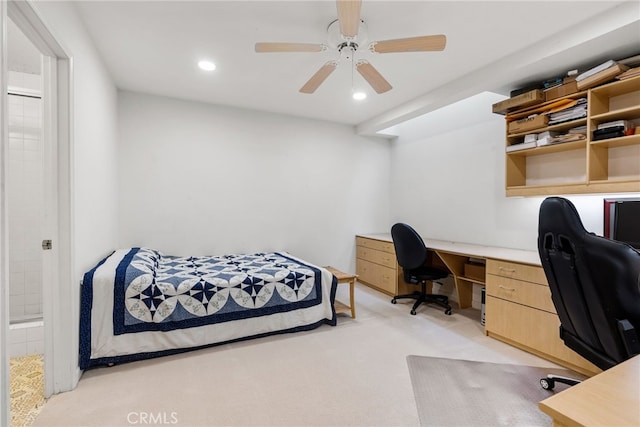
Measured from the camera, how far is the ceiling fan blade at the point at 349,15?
5.20ft

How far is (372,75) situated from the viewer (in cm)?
229

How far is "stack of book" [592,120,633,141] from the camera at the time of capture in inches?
87.7

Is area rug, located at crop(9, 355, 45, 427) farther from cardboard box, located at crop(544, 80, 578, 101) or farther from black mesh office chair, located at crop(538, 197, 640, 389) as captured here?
cardboard box, located at crop(544, 80, 578, 101)

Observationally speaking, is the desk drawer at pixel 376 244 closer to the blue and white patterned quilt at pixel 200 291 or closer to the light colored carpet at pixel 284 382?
the light colored carpet at pixel 284 382

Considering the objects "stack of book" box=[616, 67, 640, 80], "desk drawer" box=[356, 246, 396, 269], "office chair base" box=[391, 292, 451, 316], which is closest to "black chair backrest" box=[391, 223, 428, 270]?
"office chair base" box=[391, 292, 451, 316]

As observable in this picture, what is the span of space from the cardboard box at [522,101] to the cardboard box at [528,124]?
0.13 m

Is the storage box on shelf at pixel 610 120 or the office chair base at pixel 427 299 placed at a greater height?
the storage box on shelf at pixel 610 120

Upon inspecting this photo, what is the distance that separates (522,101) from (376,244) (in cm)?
238

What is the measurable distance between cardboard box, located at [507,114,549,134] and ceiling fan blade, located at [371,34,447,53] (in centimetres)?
138

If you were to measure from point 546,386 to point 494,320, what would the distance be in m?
0.79

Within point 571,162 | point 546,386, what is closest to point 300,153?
point 571,162

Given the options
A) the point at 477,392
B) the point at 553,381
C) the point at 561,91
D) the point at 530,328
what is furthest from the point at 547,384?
the point at 561,91

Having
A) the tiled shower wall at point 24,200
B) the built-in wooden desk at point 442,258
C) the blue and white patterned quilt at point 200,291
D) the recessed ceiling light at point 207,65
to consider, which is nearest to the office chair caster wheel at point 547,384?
the built-in wooden desk at point 442,258

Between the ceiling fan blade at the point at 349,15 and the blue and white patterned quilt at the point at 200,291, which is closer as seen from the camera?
the ceiling fan blade at the point at 349,15
